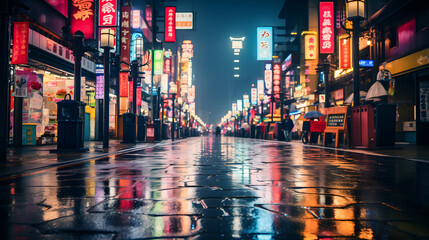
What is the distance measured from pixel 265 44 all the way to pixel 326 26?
75.3ft

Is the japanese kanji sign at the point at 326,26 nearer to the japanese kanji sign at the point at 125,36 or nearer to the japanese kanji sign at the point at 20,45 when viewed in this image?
the japanese kanji sign at the point at 125,36

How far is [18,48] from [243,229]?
16.3 m

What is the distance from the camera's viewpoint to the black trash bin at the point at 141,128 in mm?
25844

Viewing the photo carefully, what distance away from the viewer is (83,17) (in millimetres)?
20047

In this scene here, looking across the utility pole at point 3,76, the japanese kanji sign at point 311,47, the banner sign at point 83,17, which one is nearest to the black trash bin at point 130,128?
the banner sign at point 83,17

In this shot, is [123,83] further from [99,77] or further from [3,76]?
[3,76]

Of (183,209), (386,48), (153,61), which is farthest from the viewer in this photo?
(153,61)

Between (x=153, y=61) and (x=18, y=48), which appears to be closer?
(x=18, y=48)

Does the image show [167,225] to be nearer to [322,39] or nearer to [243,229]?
[243,229]

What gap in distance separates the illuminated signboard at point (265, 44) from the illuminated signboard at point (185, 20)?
12.7 meters

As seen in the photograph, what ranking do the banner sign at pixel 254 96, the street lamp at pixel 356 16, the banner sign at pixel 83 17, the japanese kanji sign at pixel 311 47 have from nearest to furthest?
the street lamp at pixel 356 16
the banner sign at pixel 83 17
the japanese kanji sign at pixel 311 47
the banner sign at pixel 254 96

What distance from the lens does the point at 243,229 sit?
308cm

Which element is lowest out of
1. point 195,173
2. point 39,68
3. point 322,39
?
point 195,173

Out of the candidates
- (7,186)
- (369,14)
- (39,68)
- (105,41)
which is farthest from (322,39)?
(7,186)
